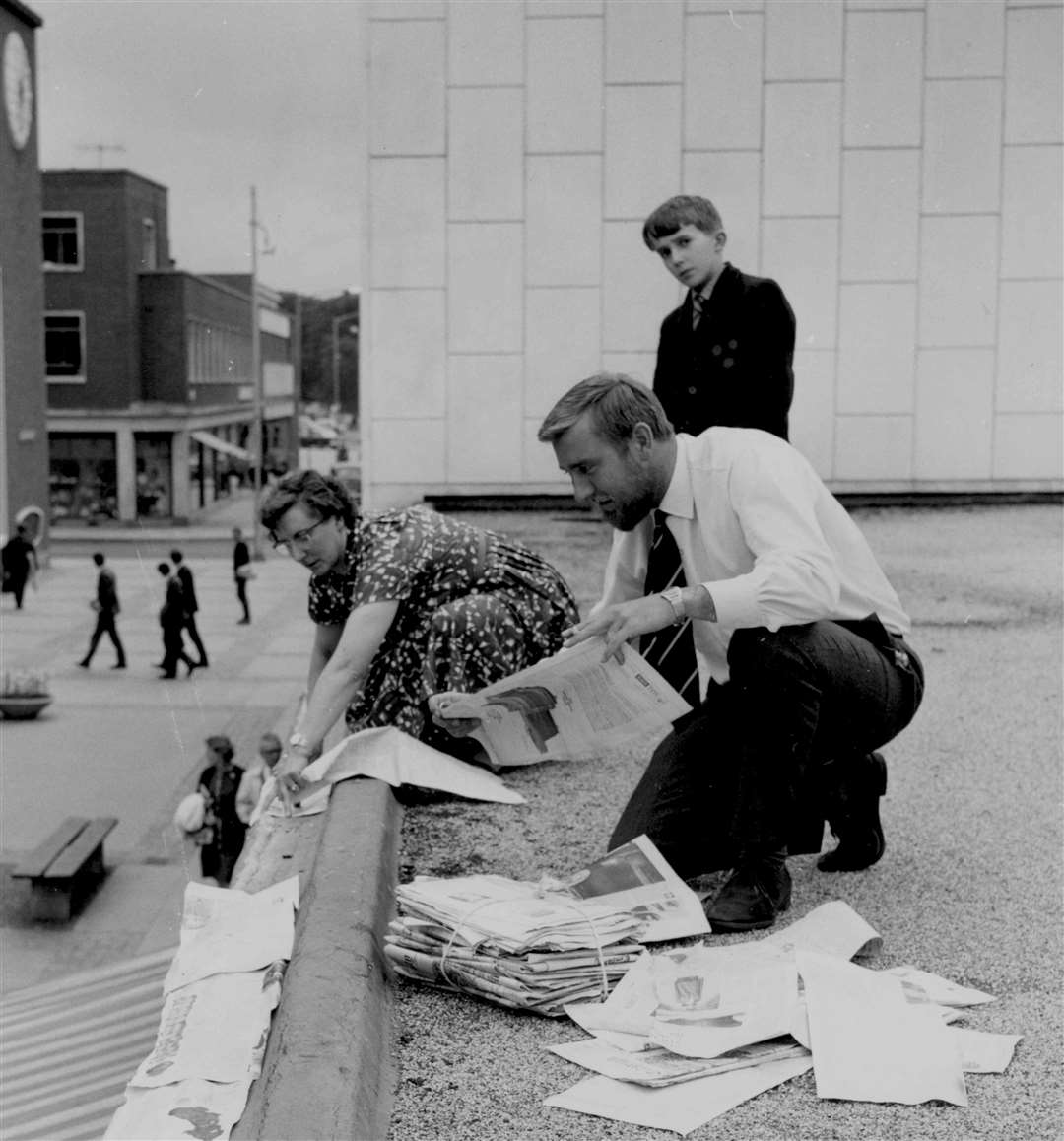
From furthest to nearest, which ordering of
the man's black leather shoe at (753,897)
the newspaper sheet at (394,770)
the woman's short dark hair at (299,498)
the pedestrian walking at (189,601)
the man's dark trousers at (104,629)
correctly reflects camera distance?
the man's dark trousers at (104,629) → the pedestrian walking at (189,601) → the newspaper sheet at (394,770) → the woman's short dark hair at (299,498) → the man's black leather shoe at (753,897)

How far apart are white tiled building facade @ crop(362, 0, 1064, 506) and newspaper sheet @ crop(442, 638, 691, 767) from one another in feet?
27.1

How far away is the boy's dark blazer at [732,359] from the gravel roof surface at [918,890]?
3.54 ft

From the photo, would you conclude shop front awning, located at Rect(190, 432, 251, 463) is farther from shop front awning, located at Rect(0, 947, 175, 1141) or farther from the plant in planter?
shop front awning, located at Rect(0, 947, 175, 1141)

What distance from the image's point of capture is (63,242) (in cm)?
3938

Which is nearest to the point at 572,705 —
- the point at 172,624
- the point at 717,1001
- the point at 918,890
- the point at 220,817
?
the point at 918,890

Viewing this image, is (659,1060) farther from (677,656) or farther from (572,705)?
(677,656)

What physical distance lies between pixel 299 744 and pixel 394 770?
0.30 meters

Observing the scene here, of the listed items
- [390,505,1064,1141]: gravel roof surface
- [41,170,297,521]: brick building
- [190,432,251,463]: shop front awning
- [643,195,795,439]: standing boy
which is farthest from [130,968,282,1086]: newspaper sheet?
[190,432,251,463]: shop front awning

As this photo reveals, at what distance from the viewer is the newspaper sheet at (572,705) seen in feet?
9.72

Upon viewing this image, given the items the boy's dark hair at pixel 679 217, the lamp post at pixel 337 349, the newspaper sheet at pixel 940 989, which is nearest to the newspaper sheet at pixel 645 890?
the newspaper sheet at pixel 940 989

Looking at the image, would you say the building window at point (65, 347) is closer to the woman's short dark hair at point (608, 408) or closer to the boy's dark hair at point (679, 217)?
the boy's dark hair at point (679, 217)

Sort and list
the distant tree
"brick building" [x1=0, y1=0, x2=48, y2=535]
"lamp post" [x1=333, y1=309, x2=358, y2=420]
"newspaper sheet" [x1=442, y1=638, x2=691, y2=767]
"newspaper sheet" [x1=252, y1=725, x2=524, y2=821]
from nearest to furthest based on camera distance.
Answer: "newspaper sheet" [x1=442, y1=638, x2=691, y2=767] < "newspaper sheet" [x1=252, y1=725, x2=524, y2=821] < "brick building" [x1=0, y1=0, x2=48, y2=535] < "lamp post" [x1=333, y1=309, x2=358, y2=420] < the distant tree

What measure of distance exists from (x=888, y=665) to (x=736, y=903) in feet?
1.81

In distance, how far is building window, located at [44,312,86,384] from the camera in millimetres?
40156
